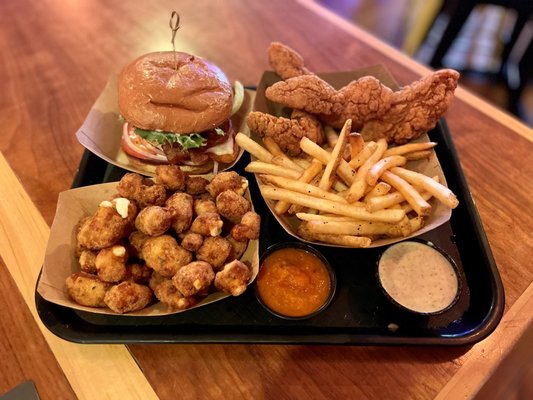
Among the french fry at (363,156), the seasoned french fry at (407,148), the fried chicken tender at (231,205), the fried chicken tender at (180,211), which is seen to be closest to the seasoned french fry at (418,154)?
the seasoned french fry at (407,148)

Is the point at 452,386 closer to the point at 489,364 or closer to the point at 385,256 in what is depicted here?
the point at 489,364

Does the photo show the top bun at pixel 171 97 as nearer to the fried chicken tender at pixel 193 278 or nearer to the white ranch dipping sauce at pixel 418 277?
the fried chicken tender at pixel 193 278

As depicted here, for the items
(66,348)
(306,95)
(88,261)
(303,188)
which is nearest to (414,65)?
(306,95)

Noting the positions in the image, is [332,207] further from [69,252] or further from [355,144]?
[69,252]

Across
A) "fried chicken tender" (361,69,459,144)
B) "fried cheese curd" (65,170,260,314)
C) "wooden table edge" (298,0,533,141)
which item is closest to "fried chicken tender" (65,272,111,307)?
"fried cheese curd" (65,170,260,314)

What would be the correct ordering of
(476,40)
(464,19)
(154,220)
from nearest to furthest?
1. (154,220)
2. (464,19)
3. (476,40)

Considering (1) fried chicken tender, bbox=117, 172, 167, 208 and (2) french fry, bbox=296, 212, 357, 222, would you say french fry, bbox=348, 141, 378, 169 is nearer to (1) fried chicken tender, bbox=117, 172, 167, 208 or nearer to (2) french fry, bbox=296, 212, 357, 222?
(2) french fry, bbox=296, 212, 357, 222
